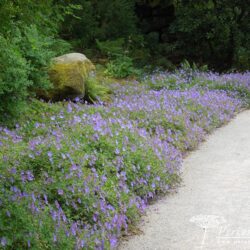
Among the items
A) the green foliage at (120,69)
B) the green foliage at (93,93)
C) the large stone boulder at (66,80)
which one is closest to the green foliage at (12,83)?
the large stone boulder at (66,80)

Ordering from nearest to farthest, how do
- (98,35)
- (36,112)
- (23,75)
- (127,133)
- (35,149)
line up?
(35,149), (127,133), (23,75), (36,112), (98,35)

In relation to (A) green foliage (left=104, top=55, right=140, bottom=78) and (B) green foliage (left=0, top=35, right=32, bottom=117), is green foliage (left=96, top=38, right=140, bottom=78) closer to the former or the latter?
(A) green foliage (left=104, top=55, right=140, bottom=78)

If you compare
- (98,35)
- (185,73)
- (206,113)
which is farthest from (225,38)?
(206,113)

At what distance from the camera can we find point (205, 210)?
4.97 m

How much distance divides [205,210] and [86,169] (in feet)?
4.03

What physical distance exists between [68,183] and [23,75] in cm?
303

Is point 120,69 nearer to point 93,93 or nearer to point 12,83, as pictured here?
point 93,93

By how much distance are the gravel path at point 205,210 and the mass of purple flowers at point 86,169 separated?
0.18 meters

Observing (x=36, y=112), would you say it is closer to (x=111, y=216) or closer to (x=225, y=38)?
(x=111, y=216)

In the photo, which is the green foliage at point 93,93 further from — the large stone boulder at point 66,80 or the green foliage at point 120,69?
the green foliage at point 120,69

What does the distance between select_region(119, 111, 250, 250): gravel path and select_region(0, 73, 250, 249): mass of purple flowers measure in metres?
0.18

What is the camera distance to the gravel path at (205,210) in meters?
4.26

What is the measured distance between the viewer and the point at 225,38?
15.3 meters

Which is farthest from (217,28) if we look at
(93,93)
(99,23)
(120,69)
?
(93,93)
